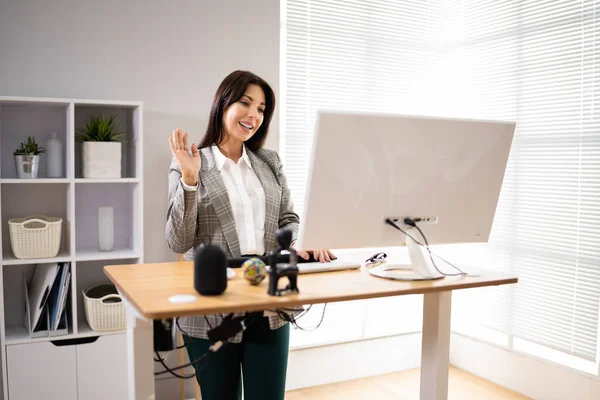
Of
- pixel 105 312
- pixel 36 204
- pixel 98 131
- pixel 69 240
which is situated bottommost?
pixel 105 312

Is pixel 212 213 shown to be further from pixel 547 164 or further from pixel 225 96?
pixel 547 164

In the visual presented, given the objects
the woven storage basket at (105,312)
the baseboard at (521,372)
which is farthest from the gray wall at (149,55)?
the baseboard at (521,372)

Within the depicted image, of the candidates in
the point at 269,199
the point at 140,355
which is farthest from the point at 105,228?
the point at 140,355

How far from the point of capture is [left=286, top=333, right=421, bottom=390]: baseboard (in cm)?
340

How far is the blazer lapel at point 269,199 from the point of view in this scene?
210 centimetres

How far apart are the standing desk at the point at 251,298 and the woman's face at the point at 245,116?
20.4 inches

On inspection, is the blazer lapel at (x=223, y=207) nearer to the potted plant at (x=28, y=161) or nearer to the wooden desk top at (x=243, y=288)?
the wooden desk top at (x=243, y=288)

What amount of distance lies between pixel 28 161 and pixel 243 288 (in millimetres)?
1464

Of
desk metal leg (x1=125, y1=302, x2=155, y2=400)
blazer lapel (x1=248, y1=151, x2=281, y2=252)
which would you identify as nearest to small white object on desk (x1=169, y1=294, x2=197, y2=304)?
desk metal leg (x1=125, y1=302, x2=155, y2=400)

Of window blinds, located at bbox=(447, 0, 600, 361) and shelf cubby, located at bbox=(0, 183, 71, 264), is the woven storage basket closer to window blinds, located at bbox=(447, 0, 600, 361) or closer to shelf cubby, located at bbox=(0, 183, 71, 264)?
shelf cubby, located at bbox=(0, 183, 71, 264)

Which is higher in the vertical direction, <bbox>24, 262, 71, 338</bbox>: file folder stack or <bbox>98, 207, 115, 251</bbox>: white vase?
<bbox>98, 207, 115, 251</bbox>: white vase

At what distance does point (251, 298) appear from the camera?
1.51m

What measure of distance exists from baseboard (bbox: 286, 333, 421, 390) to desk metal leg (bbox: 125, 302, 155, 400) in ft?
6.09

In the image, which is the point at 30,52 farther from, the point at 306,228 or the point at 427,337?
the point at 427,337
